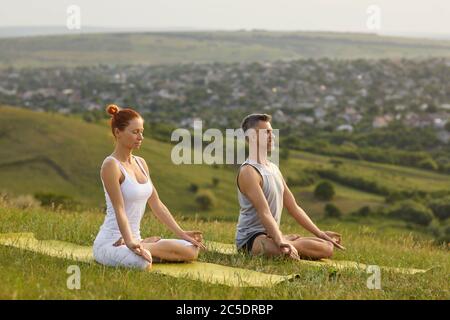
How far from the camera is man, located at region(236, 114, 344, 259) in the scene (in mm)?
8703

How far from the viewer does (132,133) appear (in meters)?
7.91

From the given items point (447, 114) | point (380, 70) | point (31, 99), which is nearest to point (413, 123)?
point (447, 114)

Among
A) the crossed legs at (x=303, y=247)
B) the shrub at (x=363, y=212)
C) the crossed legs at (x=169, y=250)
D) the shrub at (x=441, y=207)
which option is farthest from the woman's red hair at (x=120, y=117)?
the shrub at (x=441, y=207)

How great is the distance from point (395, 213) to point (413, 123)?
35076 mm

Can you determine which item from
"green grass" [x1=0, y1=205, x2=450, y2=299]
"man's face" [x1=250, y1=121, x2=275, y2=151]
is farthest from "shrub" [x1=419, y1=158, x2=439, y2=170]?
"man's face" [x1=250, y1=121, x2=275, y2=151]

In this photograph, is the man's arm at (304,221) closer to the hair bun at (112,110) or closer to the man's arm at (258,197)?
the man's arm at (258,197)

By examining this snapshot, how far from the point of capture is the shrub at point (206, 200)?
2997 inches

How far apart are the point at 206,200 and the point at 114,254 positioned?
6835cm

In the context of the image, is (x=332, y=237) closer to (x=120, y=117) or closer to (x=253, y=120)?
(x=253, y=120)

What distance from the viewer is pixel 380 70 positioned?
136 m

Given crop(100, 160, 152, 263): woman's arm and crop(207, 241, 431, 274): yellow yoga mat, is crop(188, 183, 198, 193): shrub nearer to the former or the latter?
crop(207, 241, 431, 274): yellow yoga mat

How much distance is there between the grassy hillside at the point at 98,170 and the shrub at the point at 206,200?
465mm

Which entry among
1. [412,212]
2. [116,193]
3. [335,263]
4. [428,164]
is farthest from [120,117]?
[428,164]
